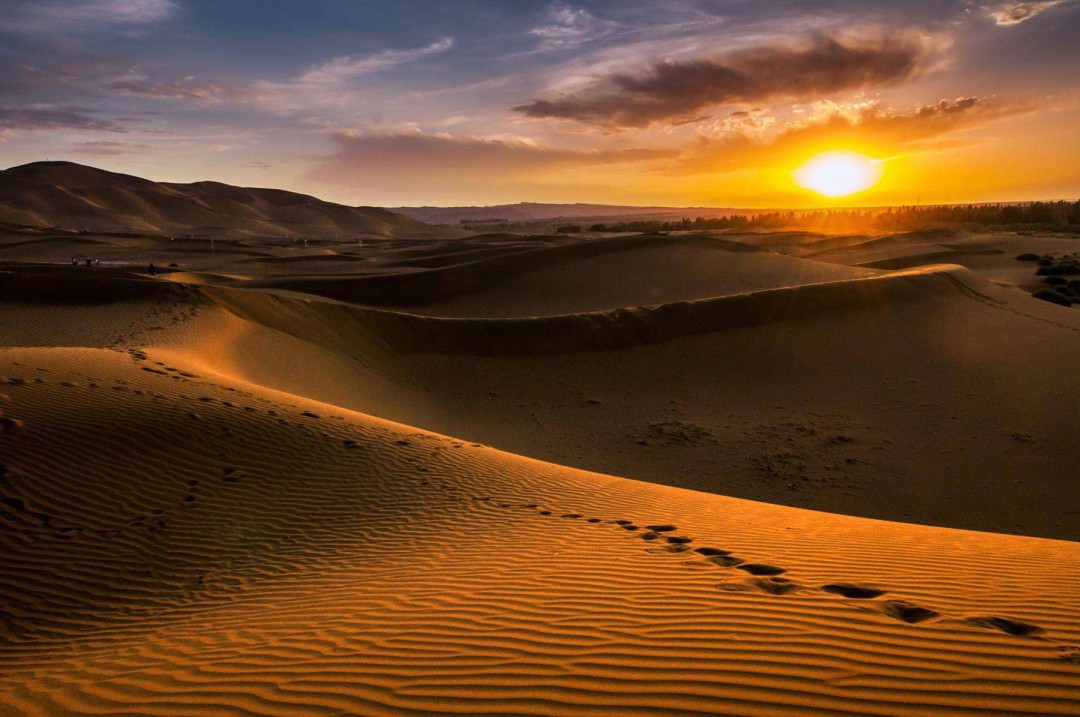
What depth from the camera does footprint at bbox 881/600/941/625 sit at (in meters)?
3.60

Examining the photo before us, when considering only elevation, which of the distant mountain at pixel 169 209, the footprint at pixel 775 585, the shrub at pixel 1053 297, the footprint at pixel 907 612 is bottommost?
the footprint at pixel 775 585

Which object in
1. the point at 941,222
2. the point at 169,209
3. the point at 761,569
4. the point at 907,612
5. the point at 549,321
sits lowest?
the point at 761,569

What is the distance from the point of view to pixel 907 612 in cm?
371

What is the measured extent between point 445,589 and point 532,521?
1.98 meters

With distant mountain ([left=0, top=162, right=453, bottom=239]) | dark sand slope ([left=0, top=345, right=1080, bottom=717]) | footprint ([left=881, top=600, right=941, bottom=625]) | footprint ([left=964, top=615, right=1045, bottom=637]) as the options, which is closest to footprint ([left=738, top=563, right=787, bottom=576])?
dark sand slope ([left=0, top=345, right=1080, bottom=717])

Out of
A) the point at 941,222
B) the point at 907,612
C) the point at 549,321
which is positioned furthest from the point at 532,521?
the point at 941,222

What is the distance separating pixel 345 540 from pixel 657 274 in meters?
29.1

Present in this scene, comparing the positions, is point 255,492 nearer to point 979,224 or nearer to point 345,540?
point 345,540

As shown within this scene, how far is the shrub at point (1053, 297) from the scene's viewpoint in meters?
24.2

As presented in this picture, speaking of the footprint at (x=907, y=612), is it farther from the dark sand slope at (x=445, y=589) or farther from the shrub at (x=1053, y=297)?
the shrub at (x=1053, y=297)

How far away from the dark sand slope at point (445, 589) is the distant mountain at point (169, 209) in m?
87.4

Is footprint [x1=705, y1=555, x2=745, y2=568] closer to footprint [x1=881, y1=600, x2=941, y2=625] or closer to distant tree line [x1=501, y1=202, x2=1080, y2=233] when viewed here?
footprint [x1=881, y1=600, x2=941, y2=625]

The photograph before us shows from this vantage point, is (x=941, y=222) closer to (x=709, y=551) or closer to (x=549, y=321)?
(x=549, y=321)

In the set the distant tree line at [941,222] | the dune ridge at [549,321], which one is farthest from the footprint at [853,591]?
the distant tree line at [941,222]
